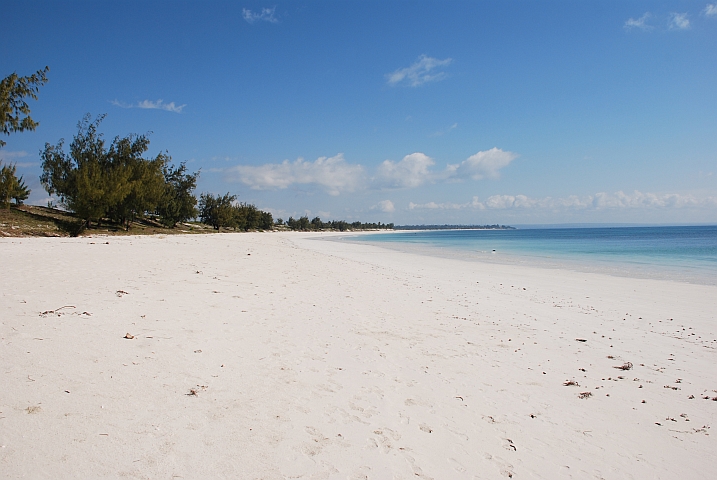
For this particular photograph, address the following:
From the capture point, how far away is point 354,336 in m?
6.96

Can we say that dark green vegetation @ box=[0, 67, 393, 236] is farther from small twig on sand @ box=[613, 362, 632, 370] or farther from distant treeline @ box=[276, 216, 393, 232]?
distant treeline @ box=[276, 216, 393, 232]

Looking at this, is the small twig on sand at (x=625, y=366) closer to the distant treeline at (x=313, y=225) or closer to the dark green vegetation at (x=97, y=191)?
the dark green vegetation at (x=97, y=191)

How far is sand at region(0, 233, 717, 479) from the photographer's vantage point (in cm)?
325

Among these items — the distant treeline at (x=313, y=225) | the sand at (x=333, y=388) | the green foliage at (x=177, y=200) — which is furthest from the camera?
the distant treeline at (x=313, y=225)

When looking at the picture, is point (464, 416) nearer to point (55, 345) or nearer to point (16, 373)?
point (16, 373)

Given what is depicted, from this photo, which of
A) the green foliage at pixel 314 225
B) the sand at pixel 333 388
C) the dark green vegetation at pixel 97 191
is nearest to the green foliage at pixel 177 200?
the dark green vegetation at pixel 97 191

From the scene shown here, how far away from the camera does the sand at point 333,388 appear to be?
3.25 meters

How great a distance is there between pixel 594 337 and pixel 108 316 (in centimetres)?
944

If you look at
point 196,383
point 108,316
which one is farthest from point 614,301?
point 108,316

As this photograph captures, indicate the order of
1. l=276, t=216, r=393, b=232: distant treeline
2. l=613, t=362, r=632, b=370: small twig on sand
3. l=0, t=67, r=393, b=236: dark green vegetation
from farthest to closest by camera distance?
l=276, t=216, r=393, b=232: distant treeline, l=0, t=67, r=393, b=236: dark green vegetation, l=613, t=362, r=632, b=370: small twig on sand

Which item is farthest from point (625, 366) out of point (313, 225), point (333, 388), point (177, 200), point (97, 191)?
point (313, 225)

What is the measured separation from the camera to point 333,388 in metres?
4.72

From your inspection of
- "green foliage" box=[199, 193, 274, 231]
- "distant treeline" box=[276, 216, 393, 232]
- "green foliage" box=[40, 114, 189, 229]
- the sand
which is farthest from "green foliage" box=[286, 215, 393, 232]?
the sand

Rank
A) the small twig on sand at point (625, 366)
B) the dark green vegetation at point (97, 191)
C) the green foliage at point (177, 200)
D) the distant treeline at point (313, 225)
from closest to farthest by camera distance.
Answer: the small twig on sand at point (625, 366) → the dark green vegetation at point (97, 191) → the green foliage at point (177, 200) → the distant treeline at point (313, 225)
